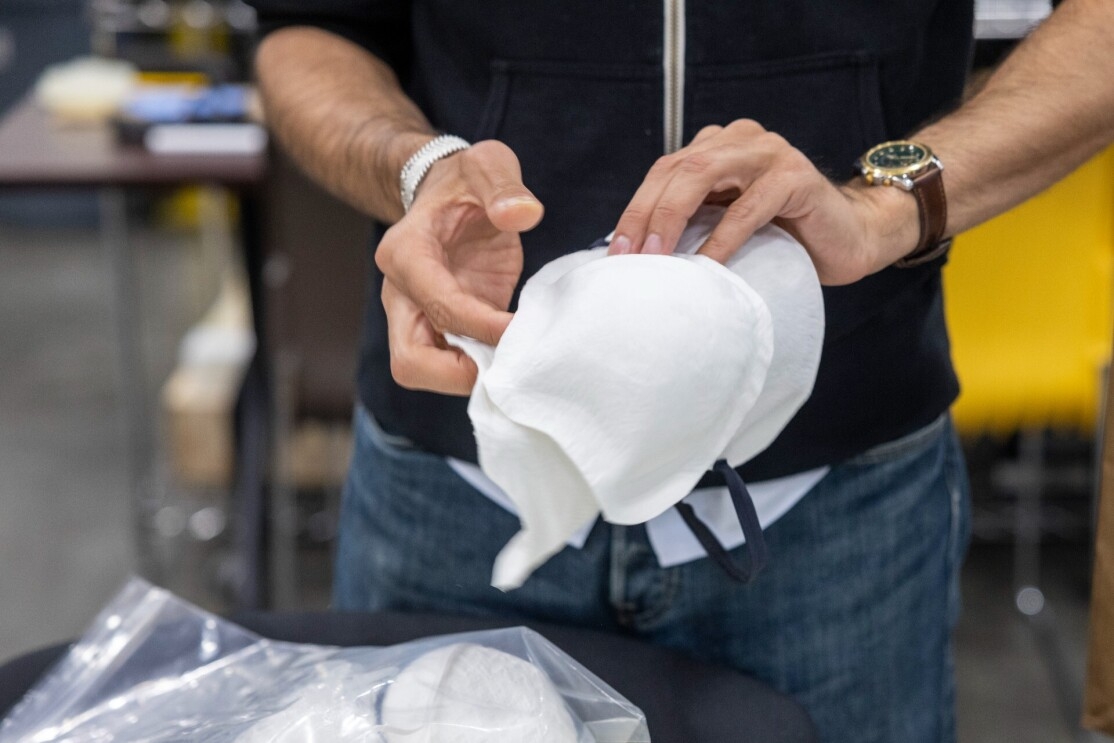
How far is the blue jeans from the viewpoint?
0.87 meters

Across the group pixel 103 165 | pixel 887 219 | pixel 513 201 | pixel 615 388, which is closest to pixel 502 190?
pixel 513 201

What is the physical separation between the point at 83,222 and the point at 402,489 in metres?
4.20

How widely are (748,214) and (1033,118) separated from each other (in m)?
0.25

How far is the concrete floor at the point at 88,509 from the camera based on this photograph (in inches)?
90.4

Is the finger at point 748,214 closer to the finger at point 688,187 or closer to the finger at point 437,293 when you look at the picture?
the finger at point 688,187

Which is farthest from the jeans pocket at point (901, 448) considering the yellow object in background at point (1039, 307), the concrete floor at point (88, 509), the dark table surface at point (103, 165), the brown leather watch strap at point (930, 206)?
the dark table surface at point (103, 165)

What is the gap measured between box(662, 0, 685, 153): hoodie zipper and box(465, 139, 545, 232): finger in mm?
151

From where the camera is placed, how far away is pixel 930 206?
76 centimetres

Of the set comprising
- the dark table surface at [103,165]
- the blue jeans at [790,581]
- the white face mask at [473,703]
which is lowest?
the dark table surface at [103,165]

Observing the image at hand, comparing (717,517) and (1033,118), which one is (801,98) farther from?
(717,517)

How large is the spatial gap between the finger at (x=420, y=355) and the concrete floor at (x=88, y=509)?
1.76 meters

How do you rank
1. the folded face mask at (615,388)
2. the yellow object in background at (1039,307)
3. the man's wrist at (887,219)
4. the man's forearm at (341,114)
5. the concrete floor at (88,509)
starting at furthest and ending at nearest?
the concrete floor at (88,509), the yellow object in background at (1039,307), the man's forearm at (341,114), the man's wrist at (887,219), the folded face mask at (615,388)

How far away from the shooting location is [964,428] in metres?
2.22

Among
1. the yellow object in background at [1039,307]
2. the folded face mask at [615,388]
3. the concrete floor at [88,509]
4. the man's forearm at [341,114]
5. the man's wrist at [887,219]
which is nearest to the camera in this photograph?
the folded face mask at [615,388]
